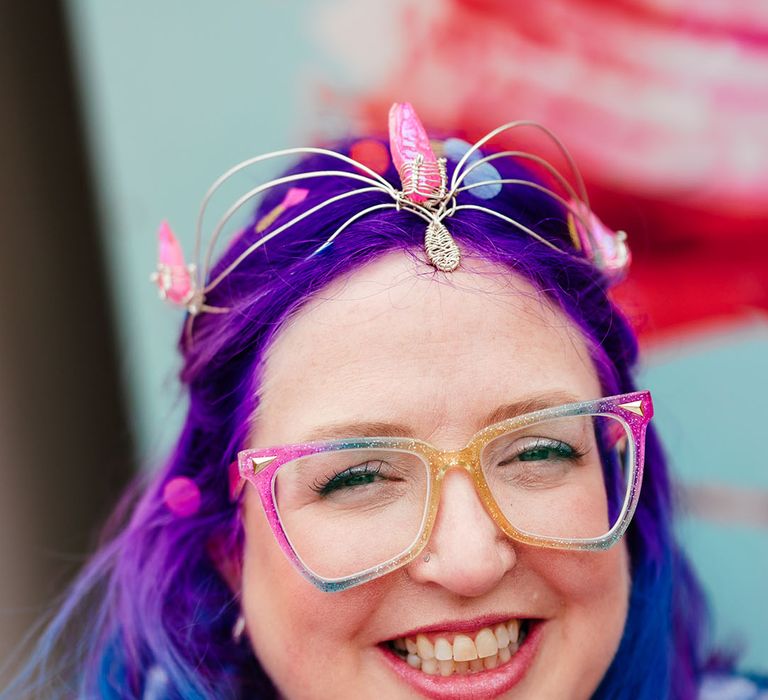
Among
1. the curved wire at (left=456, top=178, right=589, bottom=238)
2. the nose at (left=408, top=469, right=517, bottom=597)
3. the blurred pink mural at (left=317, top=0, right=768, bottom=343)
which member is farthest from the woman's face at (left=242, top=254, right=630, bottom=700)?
the blurred pink mural at (left=317, top=0, right=768, bottom=343)

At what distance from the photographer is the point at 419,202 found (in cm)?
119

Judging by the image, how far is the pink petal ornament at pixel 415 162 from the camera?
1182mm

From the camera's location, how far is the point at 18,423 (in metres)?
2.08

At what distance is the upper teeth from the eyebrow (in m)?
0.28

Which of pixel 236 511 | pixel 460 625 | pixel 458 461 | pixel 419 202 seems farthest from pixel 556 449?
pixel 236 511

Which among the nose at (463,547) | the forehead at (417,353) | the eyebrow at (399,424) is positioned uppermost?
the forehead at (417,353)

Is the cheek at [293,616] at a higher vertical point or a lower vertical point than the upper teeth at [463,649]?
higher

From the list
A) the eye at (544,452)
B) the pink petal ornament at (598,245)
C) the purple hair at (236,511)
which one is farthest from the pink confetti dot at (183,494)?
the pink petal ornament at (598,245)

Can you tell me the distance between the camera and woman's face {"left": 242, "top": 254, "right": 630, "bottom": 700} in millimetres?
1106

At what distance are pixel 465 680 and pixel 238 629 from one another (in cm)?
38

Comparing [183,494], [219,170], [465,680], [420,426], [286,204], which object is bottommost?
[465,680]

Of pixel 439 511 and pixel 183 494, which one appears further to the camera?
pixel 183 494

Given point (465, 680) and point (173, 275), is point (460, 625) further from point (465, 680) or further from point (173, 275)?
point (173, 275)

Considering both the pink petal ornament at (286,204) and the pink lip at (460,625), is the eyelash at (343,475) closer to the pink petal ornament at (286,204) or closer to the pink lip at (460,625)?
the pink lip at (460,625)
